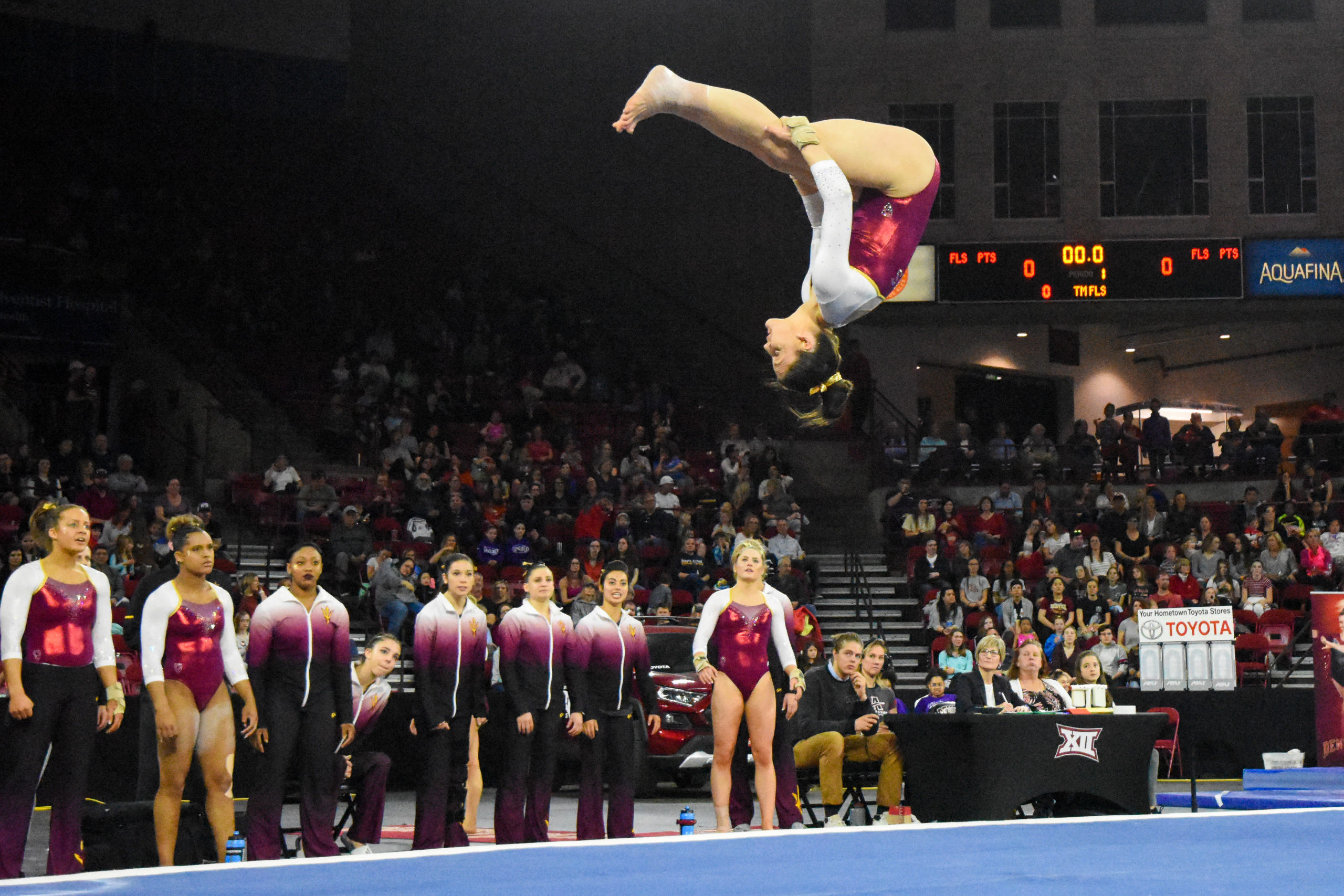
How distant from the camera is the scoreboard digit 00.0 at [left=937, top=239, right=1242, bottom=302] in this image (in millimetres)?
21250

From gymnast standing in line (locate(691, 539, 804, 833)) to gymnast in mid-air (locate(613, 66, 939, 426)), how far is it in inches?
146

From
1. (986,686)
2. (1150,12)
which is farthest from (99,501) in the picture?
(1150,12)

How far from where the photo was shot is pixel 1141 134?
23.4 m

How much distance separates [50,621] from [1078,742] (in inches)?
230

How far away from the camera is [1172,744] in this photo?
1355 cm

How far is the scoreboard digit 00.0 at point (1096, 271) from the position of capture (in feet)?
69.7

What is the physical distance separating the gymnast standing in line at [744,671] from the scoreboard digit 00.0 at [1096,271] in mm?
12342

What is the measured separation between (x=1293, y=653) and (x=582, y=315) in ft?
39.5

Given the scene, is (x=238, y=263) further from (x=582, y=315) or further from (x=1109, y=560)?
(x=1109, y=560)

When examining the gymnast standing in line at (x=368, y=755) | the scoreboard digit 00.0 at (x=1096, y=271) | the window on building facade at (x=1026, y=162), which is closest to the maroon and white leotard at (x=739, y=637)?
the gymnast standing in line at (x=368, y=755)

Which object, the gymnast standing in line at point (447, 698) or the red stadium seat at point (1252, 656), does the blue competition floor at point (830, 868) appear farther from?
the red stadium seat at point (1252, 656)

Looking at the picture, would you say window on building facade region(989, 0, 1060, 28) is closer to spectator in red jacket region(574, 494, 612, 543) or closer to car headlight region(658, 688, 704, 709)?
spectator in red jacket region(574, 494, 612, 543)

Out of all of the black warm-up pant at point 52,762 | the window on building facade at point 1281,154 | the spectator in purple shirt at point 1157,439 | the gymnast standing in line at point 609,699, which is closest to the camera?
the black warm-up pant at point 52,762

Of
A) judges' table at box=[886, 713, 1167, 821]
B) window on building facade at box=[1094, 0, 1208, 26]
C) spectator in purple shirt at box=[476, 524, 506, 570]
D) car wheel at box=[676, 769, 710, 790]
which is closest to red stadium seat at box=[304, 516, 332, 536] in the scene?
spectator in purple shirt at box=[476, 524, 506, 570]
